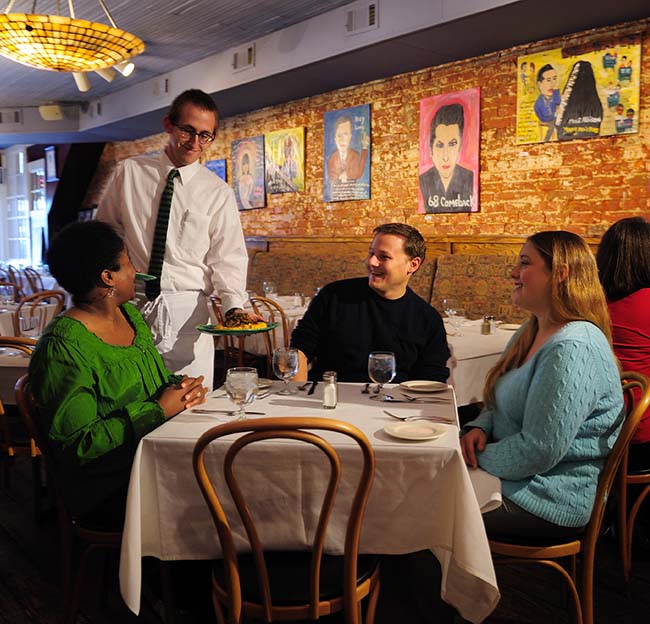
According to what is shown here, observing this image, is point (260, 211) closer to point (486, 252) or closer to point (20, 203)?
point (486, 252)

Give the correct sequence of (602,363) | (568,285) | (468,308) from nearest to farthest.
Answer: (602,363)
(568,285)
(468,308)

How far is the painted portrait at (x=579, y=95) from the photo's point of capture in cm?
502

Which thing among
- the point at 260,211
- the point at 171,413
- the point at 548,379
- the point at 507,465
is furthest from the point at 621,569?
the point at 260,211

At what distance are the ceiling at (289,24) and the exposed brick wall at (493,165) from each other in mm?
135

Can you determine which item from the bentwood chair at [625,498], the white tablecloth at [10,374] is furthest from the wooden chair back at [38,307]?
the bentwood chair at [625,498]

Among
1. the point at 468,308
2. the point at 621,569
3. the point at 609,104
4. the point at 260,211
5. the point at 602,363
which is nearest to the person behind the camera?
the point at 602,363

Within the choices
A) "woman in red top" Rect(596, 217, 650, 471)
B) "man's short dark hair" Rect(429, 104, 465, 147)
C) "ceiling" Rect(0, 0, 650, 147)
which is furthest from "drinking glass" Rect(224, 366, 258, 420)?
"man's short dark hair" Rect(429, 104, 465, 147)

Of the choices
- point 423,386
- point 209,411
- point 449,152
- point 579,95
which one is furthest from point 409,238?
point 449,152

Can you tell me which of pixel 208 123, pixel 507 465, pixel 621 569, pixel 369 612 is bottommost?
pixel 621 569

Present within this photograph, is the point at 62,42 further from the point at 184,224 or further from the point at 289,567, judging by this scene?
the point at 289,567

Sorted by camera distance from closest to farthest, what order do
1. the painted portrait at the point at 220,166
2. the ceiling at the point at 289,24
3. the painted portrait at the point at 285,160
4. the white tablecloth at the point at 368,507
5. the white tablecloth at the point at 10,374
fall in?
1. the white tablecloth at the point at 368,507
2. the white tablecloth at the point at 10,374
3. the ceiling at the point at 289,24
4. the painted portrait at the point at 285,160
5. the painted portrait at the point at 220,166

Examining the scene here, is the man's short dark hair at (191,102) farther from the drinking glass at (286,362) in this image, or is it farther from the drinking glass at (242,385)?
the drinking glass at (242,385)

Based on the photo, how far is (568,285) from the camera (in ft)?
6.51

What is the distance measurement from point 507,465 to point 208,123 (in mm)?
1711
